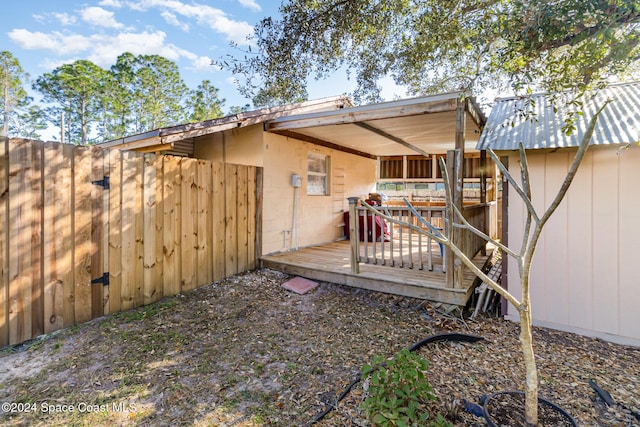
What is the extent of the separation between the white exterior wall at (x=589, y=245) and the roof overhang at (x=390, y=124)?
49.0 inches

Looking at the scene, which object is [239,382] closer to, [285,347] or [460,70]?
[285,347]

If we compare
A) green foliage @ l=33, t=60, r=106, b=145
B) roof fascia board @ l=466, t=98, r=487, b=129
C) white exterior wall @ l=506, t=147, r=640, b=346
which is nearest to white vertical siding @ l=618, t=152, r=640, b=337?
white exterior wall @ l=506, t=147, r=640, b=346

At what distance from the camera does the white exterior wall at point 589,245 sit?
3391mm

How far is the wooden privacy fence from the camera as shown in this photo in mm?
2949

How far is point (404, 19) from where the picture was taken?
16.7 feet

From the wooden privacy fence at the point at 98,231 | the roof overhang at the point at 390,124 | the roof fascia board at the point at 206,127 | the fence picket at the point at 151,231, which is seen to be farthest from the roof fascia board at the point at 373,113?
the fence picket at the point at 151,231

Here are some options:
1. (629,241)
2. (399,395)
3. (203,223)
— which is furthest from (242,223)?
(629,241)

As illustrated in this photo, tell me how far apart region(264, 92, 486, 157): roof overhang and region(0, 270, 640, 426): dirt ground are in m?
2.76

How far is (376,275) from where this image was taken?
15.3 feet

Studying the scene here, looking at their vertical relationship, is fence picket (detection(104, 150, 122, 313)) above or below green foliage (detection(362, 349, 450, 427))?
above

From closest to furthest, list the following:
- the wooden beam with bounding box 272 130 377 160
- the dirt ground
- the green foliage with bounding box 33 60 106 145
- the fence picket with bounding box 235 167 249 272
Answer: the dirt ground → the fence picket with bounding box 235 167 249 272 → the wooden beam with bounding box 272 130 377 160 → the green foliage with bounding box 33 60 106 145

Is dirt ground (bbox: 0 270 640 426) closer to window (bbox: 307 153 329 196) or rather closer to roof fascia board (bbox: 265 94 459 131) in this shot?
roof fascia board (bbox: 265 94 459 131)

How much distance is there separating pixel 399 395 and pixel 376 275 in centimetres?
273

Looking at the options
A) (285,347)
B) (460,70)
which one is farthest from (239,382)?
(460,70)
